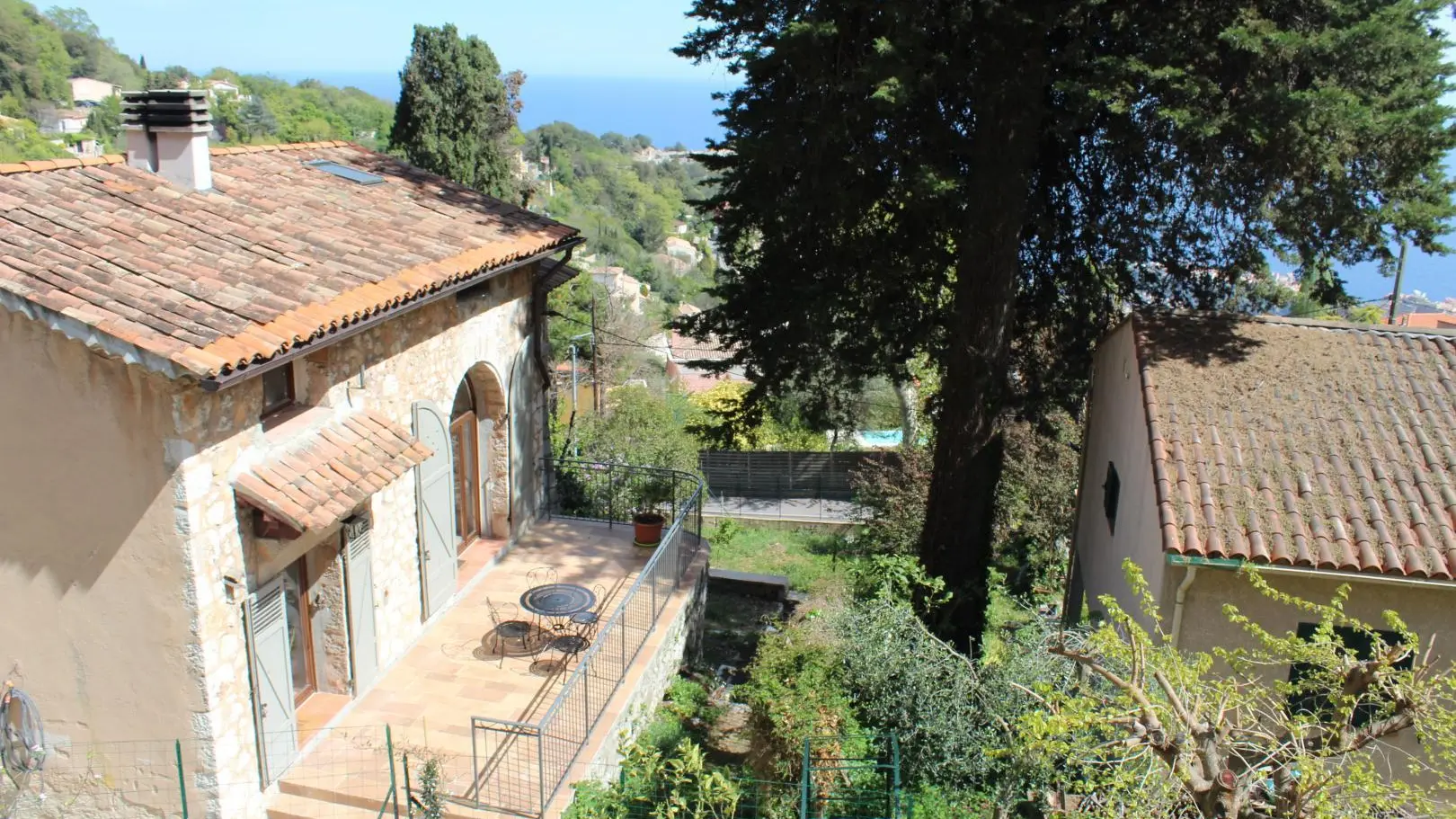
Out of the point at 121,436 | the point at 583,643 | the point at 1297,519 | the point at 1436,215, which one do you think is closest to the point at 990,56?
the point at 1436,215

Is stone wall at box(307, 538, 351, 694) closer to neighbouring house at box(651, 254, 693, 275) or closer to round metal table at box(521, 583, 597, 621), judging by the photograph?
round metal table at box(521, 583, 597, 621)

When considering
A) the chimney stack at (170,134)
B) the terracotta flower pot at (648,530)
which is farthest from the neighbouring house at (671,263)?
the chimney stack at (170,134)

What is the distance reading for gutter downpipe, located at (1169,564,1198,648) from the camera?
898 cm

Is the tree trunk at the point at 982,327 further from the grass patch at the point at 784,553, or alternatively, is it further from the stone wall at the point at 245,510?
the stone wall at the point at 245,510

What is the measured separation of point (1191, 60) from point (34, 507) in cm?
1174

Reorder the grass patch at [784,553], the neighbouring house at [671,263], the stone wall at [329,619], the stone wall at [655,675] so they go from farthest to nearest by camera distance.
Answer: the neighbouring house at [671,263] < the grass patch at [784,553] < the stone wall at [655,675] < the stone wall at [329,619]

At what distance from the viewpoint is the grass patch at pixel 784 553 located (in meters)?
20.6

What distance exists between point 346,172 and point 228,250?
4.49 meters

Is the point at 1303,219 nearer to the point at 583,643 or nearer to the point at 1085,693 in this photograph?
the point at 1085,693

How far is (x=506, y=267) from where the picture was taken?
1184 cm

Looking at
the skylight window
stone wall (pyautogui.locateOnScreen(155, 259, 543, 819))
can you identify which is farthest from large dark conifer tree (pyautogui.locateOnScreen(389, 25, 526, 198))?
stone wall (pyautogui.locateOnScreen(155, 259, 543, 819))

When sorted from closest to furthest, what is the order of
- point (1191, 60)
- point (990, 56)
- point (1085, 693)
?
point (1085, 693), point (1191, 60), point (990, 56)

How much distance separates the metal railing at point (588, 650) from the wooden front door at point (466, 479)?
1660mm

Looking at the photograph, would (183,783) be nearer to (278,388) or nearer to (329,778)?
(329,778)
